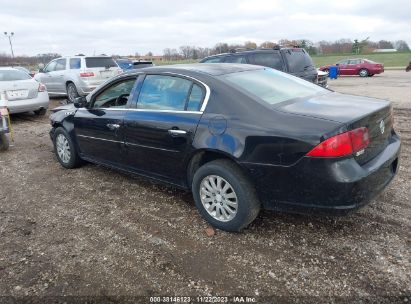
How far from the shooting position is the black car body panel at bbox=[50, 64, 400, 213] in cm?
288

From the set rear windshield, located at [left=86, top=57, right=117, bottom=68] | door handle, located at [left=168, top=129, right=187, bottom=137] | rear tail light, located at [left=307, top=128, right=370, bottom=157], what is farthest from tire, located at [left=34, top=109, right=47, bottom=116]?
rear tail light, located at [left=307, top=128, right=370, bottom=157]

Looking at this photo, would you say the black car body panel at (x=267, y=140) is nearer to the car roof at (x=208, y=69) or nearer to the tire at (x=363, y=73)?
the car roof at (x=208, y=69)

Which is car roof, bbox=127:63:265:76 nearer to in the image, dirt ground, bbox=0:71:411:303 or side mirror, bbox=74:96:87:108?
side mirror, bbox=74:96:87:108

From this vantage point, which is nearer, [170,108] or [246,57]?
[170,108]

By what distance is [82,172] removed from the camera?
5469 mm

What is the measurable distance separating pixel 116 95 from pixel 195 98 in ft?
4.90

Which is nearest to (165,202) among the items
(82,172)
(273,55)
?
(82,172)

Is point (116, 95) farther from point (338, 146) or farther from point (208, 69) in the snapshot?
point (338, 146)

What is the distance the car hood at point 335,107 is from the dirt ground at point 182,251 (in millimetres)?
1102

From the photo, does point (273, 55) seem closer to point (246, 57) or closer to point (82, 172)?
point (246, 57)

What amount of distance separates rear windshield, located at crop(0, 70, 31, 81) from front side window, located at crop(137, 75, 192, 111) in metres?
6.97

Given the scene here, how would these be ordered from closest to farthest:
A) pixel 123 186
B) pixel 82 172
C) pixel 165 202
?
pixel 165 202
pixel 123 186
pixel 82 172

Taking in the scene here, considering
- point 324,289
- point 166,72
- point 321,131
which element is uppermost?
point 166,72

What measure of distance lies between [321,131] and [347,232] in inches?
44.8
